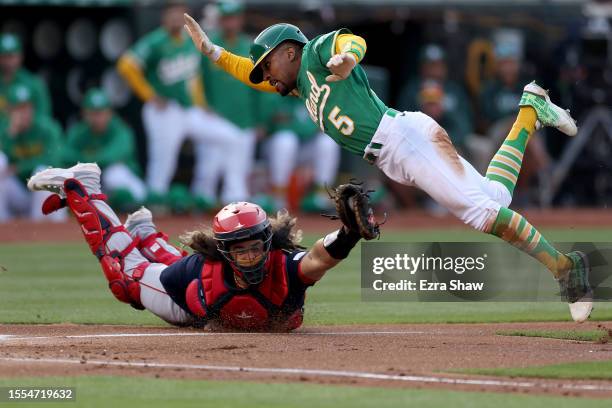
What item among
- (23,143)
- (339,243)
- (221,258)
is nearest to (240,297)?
(221,258)

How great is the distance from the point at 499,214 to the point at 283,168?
42.7ft

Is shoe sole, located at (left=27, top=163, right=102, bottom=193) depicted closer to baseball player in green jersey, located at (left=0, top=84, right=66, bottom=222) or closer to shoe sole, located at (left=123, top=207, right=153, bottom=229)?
shoe sole, located at (left=123, top=207, right=153, bottom=229)

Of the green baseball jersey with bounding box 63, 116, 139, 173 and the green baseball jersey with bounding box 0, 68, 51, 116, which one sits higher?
the green baseball jersey with bounding box 0, 68, 51, 116

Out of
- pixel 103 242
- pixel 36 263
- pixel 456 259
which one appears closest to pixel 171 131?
pixel 36 263

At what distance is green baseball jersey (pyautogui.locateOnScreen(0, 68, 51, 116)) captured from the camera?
19.3m

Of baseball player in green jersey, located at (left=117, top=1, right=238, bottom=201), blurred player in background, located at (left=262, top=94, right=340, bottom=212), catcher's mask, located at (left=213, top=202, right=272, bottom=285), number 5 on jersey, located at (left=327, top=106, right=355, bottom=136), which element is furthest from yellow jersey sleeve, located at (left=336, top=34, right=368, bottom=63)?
blurred player in background, located at (left=262, top=94, right=340, bottom=212)

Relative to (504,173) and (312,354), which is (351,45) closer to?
(504,173)

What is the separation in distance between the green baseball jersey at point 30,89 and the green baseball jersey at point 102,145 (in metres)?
0.63

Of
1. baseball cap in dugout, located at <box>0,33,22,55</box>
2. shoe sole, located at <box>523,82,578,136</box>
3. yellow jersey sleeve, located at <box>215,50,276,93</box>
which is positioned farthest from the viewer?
baseball cap in dugout, located at <box>0,33,22,55</box>

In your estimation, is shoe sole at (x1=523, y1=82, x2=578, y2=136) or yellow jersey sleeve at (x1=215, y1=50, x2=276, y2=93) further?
yellow jersey sleeve at (x1=215, y1=50, x2=276, y2=93)

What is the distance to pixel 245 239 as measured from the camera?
27.0ft

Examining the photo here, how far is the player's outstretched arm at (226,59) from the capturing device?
934cm

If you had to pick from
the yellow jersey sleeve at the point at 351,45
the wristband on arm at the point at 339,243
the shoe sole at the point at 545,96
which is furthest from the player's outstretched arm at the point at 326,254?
the shoe sole at the point at 545,96

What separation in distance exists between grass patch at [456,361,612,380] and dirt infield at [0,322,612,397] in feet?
0.42
